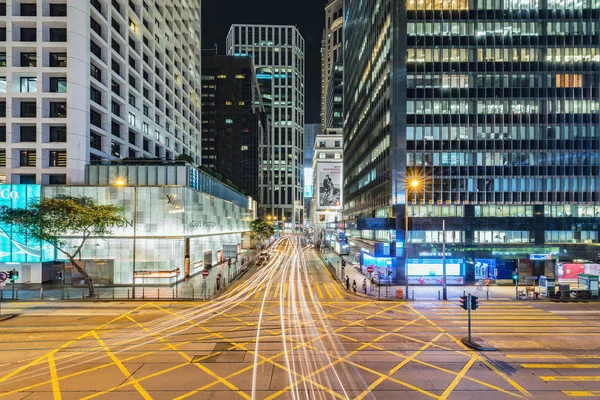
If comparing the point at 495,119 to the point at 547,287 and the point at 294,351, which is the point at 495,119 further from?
the point at 294,351

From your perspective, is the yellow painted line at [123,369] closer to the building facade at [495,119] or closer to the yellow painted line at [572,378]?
the yellow painted line at [572,378]

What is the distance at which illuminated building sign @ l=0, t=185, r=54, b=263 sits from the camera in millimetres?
32969

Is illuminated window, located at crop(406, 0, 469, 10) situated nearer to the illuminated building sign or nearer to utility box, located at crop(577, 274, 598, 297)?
utility box, located at crop(577, 274, 598, 297)

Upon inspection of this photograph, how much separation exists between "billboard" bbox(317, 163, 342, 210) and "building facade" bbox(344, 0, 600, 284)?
3874 cm

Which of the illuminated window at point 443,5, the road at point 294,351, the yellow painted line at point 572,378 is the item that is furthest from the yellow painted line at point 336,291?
the illuminated window at point 443,5

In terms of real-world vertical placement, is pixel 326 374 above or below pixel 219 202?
below

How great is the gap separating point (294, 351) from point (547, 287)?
26206 mm

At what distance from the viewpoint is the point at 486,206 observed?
39.3m

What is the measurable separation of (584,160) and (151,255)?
175 ft

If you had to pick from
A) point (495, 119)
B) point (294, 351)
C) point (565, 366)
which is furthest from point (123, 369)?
point (495, 119)

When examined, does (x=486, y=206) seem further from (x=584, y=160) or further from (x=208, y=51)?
(x=208, y=51)

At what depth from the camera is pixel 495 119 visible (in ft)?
132

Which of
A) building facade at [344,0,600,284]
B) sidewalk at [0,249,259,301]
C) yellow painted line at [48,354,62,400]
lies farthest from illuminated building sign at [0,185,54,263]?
building facade at [344,0,600,284]

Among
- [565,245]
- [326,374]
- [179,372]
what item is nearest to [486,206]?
[565,245]
